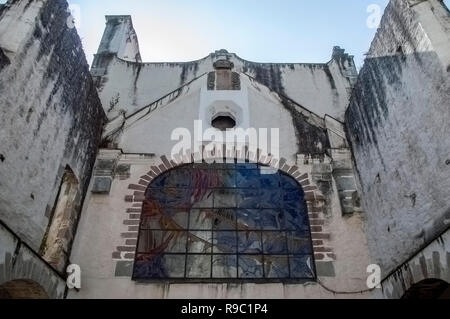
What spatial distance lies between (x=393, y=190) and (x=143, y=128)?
4.79 meters

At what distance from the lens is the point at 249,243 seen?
20.1 ft

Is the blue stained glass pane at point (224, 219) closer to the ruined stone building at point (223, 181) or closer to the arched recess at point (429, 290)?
the ruined stone building at point (223, 181)

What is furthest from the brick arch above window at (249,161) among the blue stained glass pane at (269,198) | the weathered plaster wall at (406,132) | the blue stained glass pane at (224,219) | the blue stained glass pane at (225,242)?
the blue stained glass pane at (225,242)

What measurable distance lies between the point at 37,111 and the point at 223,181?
→ 3.29 meters

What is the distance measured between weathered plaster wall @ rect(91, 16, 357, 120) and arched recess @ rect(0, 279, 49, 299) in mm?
4597

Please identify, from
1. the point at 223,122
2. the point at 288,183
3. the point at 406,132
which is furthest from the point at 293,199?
the point at 223,122

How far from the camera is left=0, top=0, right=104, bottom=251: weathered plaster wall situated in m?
4.51

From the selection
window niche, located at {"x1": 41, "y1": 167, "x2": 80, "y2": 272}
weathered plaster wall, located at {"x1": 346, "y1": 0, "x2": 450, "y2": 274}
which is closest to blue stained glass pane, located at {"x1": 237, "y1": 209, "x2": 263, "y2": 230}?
weathered plaster wall, located at {"x1": 346, "y1": 0, "x2": 450, "y2": 274}

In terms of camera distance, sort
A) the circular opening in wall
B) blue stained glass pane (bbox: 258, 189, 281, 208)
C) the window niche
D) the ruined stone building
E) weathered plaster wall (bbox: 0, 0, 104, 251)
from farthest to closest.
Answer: the circular opening in wall → blue stained glass pane (bbox: 258, 189, 281, 208) → the window niche → the ruined stone building → weathered plaster wall (bbox: 0, 0, 104, 251)

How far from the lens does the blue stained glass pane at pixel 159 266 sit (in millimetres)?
5773

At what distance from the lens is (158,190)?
6723 mm

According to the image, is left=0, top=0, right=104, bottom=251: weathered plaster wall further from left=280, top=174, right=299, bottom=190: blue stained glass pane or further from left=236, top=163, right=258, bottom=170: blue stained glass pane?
left=280, top=174, right=299, bottom=190: blue stained glass pane

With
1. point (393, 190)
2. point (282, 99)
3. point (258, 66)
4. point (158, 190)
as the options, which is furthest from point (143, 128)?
point (393, 190)
